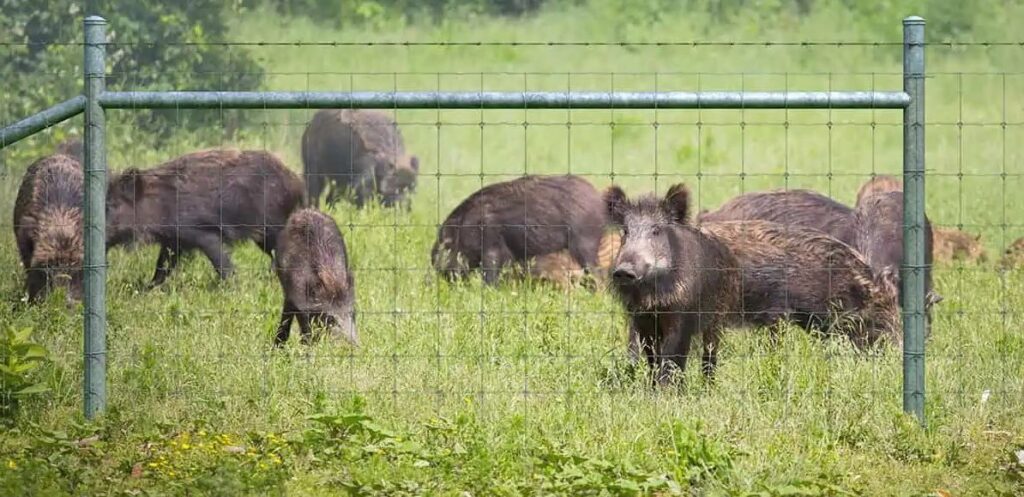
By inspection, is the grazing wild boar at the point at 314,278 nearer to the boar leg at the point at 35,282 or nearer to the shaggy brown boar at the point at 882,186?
the boar leg at the point at 35,282

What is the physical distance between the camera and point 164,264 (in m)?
12.7

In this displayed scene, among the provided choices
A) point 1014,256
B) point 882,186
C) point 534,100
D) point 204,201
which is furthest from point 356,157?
point 534,100

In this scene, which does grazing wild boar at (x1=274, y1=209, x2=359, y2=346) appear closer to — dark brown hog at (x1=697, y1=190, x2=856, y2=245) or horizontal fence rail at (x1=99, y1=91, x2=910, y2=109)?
horizontal fence rail at (x1=99, y1=91, x2=910, y2=109)

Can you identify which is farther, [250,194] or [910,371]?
[250,194]

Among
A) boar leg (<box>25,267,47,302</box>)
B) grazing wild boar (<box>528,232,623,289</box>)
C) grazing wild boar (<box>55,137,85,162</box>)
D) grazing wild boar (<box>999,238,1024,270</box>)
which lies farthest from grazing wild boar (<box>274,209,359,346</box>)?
grazing wild boar (<box>999,238,1024,270</box>)

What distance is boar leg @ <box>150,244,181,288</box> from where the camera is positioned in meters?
12.3

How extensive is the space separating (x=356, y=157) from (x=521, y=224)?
13.9 ft

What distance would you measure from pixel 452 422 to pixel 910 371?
2.28m

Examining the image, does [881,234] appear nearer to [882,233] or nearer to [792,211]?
[882,233]

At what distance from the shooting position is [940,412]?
26.0 ft

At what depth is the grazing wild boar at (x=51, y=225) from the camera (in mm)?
11781

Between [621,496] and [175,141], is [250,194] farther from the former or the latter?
[621,496]

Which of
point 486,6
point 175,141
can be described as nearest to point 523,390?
point 175,141

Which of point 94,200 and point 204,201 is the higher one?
point 204,201
